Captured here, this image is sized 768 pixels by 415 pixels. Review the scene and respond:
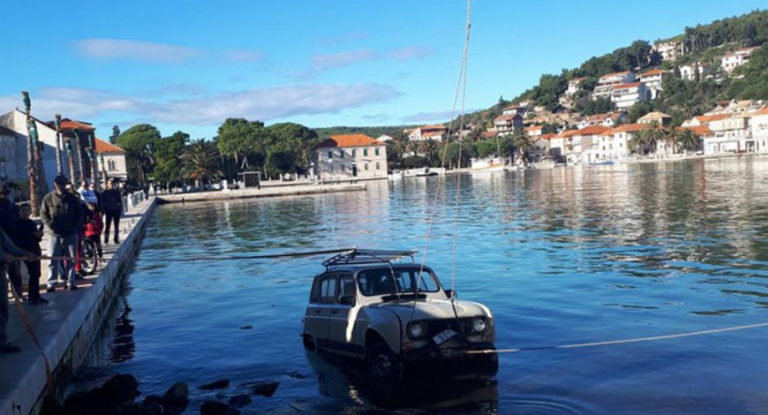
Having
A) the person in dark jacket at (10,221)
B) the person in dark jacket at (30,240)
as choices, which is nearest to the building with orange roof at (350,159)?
the person in dark jacket at (10,221)

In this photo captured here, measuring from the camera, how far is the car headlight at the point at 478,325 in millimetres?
10852

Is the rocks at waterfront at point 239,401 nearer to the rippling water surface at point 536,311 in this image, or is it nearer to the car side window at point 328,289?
the rippling water surface at point 536,311

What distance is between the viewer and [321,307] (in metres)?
13.2

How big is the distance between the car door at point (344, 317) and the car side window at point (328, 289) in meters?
0.19

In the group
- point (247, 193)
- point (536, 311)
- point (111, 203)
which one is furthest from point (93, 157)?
point (536, 311)

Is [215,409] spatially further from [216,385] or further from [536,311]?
[536,311]

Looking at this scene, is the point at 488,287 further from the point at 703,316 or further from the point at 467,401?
the point at 467,401

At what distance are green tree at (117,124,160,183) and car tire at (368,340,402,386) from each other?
128761 mm

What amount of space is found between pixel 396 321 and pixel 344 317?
181cm

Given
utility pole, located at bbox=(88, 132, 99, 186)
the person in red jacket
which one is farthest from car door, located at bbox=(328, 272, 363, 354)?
utility pole, located at bbox=(88, 132, 99, 186)

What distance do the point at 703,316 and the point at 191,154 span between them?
11936 cm

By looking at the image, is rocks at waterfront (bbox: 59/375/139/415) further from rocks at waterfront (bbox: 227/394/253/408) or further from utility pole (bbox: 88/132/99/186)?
utility pole (bbox: 88/132/99/186)

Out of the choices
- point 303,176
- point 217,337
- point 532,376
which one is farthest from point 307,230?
point 303,176

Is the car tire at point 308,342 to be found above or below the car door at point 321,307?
below
